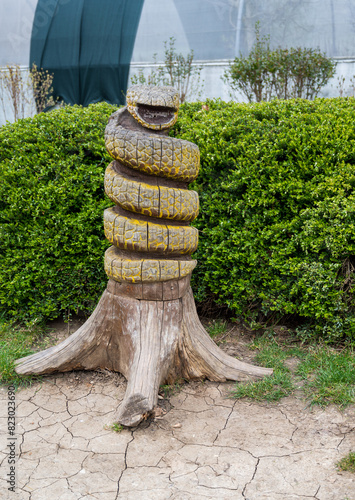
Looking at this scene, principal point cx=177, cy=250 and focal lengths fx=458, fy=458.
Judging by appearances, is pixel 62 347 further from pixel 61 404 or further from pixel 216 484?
pixel 216 484

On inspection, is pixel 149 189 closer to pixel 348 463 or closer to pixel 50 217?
pixel 50 217

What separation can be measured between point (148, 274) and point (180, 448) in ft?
3.54

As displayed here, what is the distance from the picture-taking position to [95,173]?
409 centimetres

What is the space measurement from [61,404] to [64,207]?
1661mm

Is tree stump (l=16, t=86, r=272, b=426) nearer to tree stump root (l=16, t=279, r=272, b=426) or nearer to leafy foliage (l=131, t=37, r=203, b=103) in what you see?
tree stump root (l=16, t=279, r=272, b=426)

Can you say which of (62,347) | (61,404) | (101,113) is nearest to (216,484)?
(61,404)

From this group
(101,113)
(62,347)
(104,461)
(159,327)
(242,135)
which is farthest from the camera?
(101,113)

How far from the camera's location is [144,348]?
3.12 m

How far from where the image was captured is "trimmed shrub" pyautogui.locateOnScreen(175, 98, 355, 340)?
139 inches

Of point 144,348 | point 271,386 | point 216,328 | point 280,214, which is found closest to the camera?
point 144,348

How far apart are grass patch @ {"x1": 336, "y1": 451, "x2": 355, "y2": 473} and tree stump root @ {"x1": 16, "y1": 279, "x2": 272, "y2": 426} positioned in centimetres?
91

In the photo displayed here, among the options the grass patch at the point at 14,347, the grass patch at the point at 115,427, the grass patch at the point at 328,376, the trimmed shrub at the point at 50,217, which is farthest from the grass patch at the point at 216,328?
the grass patch at the point at 14,347

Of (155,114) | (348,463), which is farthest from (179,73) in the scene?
(348,463)

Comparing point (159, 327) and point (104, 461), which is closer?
point (104, 461)
